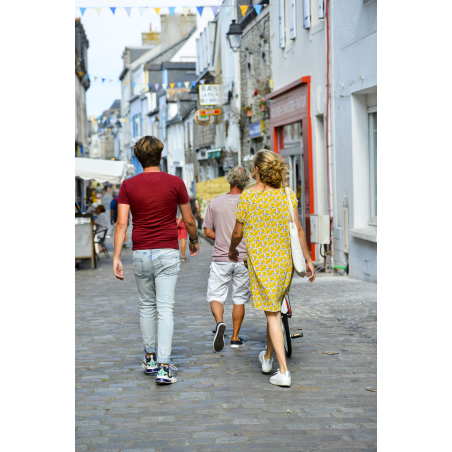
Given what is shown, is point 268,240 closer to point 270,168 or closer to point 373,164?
point 270,168

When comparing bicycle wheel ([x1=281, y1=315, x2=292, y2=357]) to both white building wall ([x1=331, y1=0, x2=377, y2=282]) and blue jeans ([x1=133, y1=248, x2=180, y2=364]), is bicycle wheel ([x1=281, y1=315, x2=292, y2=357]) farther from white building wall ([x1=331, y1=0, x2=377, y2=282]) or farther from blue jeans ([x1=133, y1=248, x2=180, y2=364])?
white building wall ([x1=331, y1=0, x2=377, y2=282])

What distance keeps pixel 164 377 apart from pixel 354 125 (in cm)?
730

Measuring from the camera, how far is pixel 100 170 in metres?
17.3

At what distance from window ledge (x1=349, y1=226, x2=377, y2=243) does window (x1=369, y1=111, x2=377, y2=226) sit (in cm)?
14

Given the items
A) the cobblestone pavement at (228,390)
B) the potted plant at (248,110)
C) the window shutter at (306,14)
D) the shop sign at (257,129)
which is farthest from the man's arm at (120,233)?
the potted plant at (248,110)

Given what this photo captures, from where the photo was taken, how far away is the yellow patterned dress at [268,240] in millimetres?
5441

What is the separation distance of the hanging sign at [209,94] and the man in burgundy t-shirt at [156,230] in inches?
959

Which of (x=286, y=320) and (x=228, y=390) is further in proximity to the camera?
(x=286, y=320)

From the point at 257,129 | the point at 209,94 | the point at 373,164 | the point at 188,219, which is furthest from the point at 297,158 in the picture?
the point at 209,94

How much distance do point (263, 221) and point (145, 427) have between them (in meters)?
1.83

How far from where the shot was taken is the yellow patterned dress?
17.9ft
